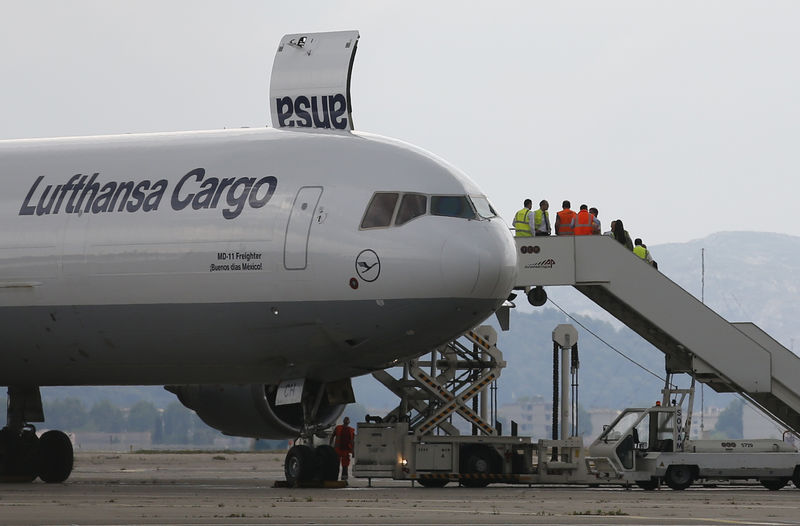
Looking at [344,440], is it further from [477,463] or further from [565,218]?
[565,218]

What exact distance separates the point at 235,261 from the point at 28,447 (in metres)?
8.33

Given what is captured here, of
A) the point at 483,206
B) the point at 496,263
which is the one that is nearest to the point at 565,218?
the point at 483,206

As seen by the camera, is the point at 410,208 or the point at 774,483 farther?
the point at 774,483

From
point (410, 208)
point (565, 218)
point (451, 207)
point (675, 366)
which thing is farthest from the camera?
point (565, 218)

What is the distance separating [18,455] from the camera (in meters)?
31.7

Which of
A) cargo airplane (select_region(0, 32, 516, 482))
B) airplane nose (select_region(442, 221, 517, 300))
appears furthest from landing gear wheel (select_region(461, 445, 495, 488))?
airplane nose (select_region(442, 221, 517, 300))

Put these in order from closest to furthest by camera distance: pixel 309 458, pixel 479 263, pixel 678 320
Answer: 1. pixel 479 263
2. pixel 309 458
3. pixel 678 320

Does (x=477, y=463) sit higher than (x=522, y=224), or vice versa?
(x=522, y=224)

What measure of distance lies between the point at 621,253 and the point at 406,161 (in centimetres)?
669

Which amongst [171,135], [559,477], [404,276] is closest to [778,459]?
[559,477]

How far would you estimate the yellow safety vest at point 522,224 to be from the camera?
107 feet

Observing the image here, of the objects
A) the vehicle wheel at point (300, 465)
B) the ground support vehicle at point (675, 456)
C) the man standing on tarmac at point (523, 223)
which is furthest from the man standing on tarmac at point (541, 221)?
the vehicle wheel at point (300, 465)

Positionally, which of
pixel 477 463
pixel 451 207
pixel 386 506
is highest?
pixel 451 207

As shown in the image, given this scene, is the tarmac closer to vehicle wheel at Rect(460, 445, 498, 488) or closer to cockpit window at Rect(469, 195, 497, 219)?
vehicle wheel at Rect(460, 445, 498, 488)
